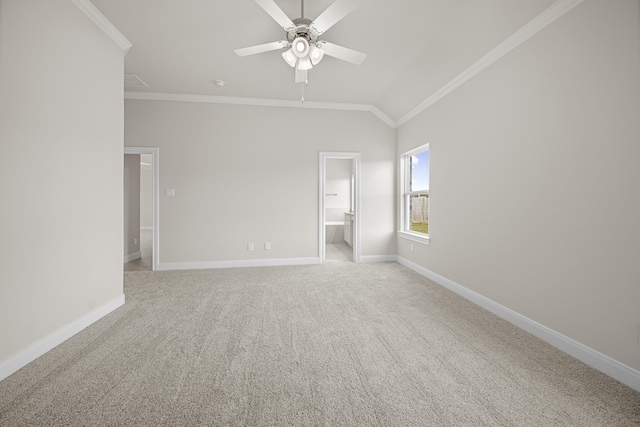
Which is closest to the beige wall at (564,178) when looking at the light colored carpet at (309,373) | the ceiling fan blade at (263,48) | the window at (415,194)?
the light colored carpet at (309,373)

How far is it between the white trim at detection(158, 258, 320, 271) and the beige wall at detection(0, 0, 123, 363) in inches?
64.9

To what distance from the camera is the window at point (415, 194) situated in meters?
4.39

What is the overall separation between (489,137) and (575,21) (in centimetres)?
106

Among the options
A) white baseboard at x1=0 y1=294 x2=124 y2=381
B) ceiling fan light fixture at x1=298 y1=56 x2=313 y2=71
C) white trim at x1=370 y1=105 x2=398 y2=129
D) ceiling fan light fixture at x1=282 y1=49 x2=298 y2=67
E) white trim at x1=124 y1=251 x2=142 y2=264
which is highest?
white trim at x1=370 y1=105 x2=398 y2=129

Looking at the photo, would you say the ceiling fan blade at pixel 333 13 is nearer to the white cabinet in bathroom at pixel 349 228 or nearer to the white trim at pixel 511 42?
the white trim at pixel 511 42

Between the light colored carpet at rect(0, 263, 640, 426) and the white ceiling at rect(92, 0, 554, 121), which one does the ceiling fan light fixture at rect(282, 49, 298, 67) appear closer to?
the white ceiling at rect(92, 0, 554, 121)

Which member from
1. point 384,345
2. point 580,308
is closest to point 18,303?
point 384,345

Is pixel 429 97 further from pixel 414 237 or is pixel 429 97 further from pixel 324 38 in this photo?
pixel 414 237

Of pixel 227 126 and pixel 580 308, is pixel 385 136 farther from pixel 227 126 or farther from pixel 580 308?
pixel 580 308

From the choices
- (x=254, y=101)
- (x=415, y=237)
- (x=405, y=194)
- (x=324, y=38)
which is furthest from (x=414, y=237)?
(x=254, y=101)

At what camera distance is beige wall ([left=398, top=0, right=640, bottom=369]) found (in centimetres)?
170

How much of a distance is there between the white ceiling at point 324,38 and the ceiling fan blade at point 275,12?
0.45 metres

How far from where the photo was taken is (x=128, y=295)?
3.28m

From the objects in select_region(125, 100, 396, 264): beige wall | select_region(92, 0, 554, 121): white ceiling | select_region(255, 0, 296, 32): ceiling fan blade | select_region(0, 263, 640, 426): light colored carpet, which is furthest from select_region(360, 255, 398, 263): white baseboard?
select_region(255, 0, 296, 32): ceiling fan blade
